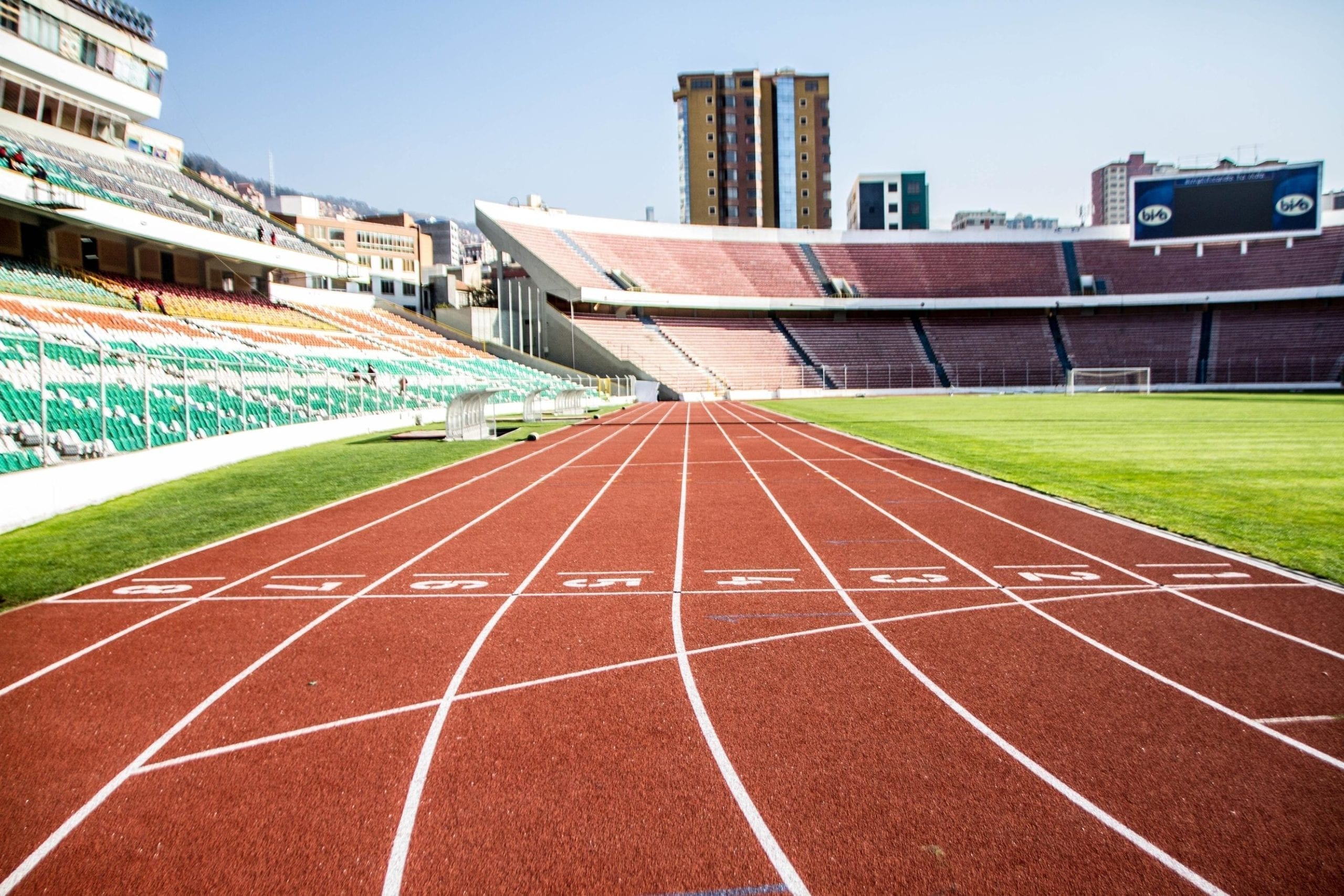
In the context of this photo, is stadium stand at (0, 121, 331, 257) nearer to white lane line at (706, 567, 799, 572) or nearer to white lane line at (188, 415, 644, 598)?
white lane line at (188, 415, 644, 598)

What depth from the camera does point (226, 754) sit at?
11.2 feet

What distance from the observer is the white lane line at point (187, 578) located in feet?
20.4

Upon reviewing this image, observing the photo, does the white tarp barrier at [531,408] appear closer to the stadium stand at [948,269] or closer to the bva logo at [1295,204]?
the stadium stand at [948,269]

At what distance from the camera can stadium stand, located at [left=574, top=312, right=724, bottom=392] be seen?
4731cm

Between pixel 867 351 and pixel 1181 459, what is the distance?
4198 cm

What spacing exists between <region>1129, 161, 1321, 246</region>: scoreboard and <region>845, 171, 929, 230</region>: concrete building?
44510mm

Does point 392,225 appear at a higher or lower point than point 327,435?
higher

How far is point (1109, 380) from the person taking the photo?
5059cm

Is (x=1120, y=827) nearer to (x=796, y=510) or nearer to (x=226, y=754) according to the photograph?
(x=226, y=754)

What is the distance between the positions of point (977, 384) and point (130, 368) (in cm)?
4811

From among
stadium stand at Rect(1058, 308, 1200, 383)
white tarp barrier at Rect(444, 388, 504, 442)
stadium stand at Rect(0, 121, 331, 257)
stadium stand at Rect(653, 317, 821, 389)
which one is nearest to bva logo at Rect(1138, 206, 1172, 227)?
stadium stand at Rect(1058, 308, 1200, 383)

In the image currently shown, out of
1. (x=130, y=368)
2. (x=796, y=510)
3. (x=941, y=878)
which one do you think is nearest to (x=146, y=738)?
(x=941, y=878)

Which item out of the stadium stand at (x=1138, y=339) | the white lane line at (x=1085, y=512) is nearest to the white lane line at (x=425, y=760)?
the white lane line at (x=1085, y=512)

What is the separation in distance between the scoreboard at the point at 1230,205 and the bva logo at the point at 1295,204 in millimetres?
33
